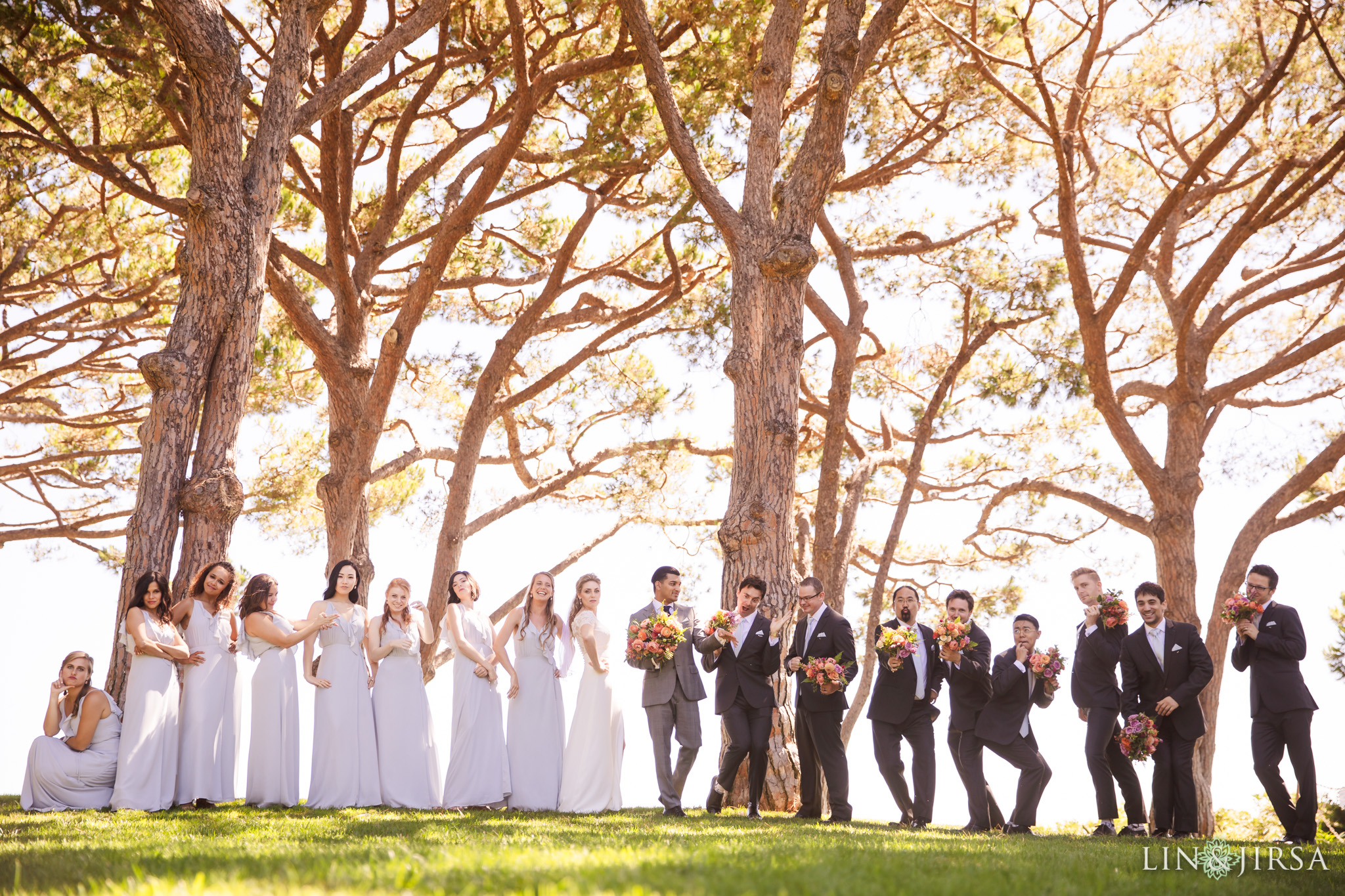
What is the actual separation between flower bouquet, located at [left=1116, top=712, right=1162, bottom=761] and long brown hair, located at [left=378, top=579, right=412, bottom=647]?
4719 millimetres

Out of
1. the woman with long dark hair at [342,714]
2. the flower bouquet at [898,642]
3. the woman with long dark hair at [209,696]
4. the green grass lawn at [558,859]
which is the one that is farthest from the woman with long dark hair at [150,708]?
the flower bouquet at [898,642]

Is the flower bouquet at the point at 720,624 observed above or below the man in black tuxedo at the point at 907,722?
above

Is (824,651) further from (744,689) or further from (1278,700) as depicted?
(1278,700)

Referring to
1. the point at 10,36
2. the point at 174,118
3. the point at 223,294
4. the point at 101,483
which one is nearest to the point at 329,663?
the point at 223,294

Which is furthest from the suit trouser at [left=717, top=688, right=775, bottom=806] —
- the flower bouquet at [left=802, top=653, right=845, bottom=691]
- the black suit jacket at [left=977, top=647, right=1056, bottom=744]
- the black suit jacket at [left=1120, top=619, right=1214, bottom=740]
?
the black suit jacket at [left=1120, top=619, right=1214, bottom=740]

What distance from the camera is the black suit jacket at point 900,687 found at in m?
6.77

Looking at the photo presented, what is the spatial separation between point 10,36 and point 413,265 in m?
4.84

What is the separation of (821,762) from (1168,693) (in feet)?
7.23

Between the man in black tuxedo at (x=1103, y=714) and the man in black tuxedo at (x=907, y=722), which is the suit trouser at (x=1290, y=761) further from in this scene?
the man in black tuxedo at (x=907, y=722)

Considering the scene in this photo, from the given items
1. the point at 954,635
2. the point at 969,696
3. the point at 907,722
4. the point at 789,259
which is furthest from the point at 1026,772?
the point at 789,259

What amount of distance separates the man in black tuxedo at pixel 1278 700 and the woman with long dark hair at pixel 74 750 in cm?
724

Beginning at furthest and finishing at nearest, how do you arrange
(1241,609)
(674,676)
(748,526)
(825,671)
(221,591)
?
(748,526) < (221,591) < (674,676) < (825,671) < (1241,609)

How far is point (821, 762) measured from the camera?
6789 mm

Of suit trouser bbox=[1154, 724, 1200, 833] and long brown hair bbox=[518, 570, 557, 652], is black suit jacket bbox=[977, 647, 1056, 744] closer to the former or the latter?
suit trouser bbox=[1154, 724, 1200, 833]
